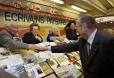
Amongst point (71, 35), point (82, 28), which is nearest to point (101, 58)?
point (82, 28)

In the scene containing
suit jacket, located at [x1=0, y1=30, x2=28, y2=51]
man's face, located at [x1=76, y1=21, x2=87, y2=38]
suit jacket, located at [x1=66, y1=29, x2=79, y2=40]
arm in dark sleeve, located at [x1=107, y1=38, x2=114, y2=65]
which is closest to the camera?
arm in dark sleeve, located at [x1=107, y1=38, x2=114, y2=65]

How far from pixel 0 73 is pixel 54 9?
9178 millimetres

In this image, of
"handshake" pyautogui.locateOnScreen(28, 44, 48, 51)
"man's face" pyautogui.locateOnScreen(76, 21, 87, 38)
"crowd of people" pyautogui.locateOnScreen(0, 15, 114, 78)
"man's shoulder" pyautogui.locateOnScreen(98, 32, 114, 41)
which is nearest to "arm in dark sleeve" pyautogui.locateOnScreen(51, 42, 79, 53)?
"handshake" pyautogui.locateOnScreen(28, 44, 48, 51)

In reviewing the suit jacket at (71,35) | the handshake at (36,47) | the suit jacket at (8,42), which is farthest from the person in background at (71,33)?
the suit jacket at (8,42)

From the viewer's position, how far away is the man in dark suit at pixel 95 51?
2.13m

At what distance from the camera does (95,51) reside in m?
2.18

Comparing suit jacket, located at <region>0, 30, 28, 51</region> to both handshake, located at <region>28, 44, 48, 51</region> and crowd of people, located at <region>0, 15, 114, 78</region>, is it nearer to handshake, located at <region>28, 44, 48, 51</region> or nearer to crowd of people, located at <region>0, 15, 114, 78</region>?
handshake, located at <region>28, 44, 48, 51</region>

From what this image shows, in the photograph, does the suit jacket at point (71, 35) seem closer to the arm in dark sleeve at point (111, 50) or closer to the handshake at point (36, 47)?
the handshake at point (36, 47)

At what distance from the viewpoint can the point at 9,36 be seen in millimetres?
2678

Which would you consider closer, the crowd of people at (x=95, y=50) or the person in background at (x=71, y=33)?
the crowd of people at (x=95, y=50)

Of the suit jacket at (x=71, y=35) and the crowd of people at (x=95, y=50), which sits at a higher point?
the crowd of people at (x=95, y=50)

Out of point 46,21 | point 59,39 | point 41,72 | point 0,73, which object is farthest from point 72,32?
point 46,21

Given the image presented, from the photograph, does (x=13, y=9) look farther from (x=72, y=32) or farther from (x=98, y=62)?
(x=98, y=62)

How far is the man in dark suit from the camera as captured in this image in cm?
213
